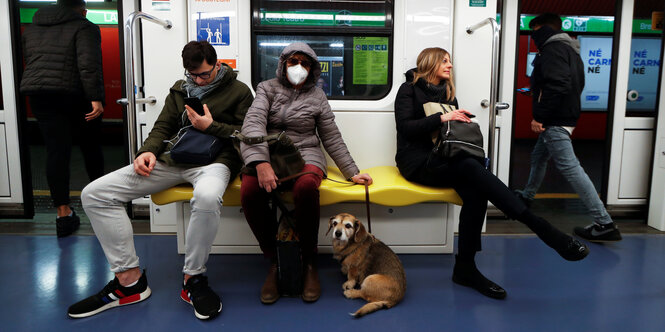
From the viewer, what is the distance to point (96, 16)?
33.3ft

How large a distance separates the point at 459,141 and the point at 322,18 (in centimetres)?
147

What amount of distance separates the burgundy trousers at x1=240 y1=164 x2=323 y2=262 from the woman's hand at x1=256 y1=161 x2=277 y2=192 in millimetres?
71

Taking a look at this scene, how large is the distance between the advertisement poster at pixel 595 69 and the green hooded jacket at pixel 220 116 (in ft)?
29.8

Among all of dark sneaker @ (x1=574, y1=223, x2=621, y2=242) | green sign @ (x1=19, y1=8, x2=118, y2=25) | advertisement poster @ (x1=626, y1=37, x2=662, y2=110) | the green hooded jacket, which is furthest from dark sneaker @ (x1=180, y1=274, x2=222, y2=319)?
green sign @ (x1=19, y1=8, x2=118, y2=25)

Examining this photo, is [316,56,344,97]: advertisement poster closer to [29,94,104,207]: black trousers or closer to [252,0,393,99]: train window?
Answer: [252,0,393,99]: train window

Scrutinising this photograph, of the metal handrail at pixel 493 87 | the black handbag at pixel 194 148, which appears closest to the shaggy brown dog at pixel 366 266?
the black handbag at pixel 194 148

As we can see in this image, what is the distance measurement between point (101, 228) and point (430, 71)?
219 cm

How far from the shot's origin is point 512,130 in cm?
406

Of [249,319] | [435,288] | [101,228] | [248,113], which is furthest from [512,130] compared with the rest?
[101,228]

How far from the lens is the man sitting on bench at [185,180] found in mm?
2432

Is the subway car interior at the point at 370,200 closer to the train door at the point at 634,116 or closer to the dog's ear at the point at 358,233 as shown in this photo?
the train door at the point at 634,116

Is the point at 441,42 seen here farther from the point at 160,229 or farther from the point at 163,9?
the point at 160,229

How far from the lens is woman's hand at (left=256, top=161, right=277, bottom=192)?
2.60 m

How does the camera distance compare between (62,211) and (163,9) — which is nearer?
(163,9)
